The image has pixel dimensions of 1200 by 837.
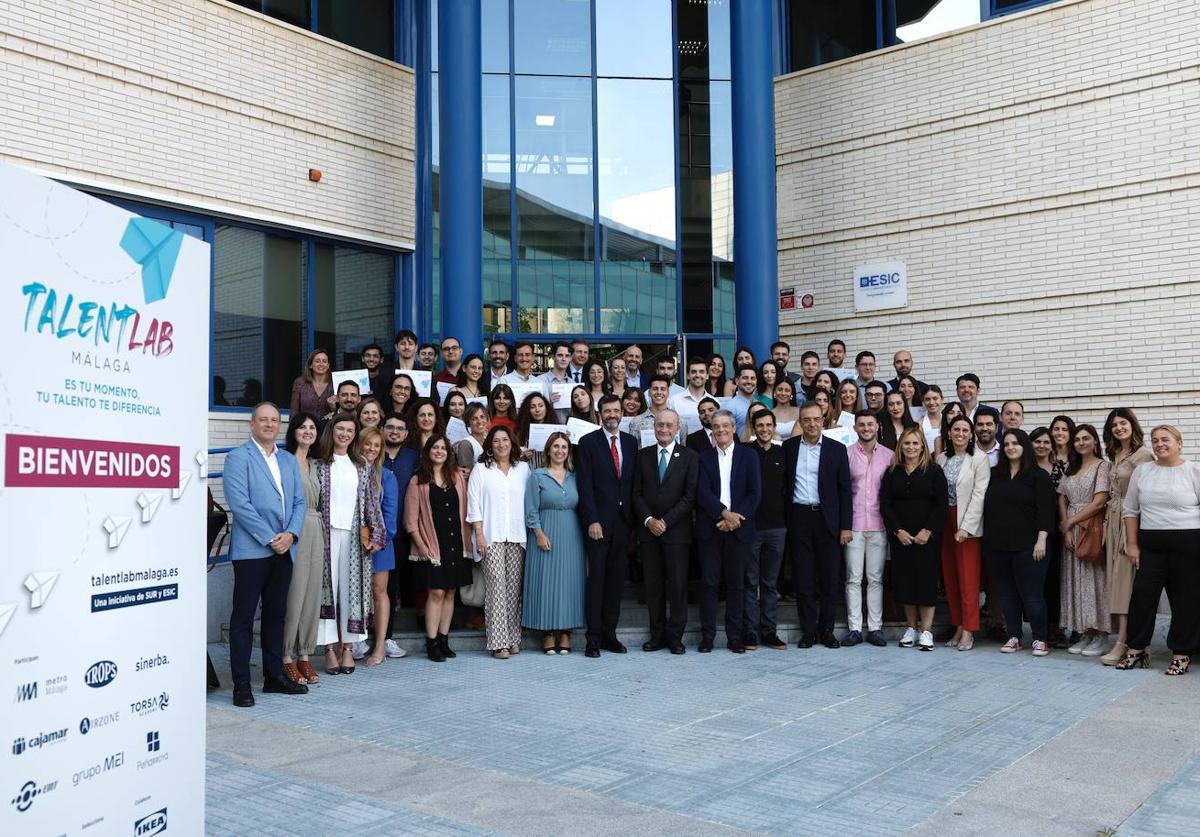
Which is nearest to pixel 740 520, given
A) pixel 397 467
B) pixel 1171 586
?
pixel 397 467

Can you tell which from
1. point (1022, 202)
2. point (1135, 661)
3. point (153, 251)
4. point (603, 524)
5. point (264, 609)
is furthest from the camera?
point (1022, 202)

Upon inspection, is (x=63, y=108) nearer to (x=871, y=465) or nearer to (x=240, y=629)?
(x=240, y=629)

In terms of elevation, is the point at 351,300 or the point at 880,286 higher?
the point at 880,286

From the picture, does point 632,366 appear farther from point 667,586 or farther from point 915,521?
point 915,521

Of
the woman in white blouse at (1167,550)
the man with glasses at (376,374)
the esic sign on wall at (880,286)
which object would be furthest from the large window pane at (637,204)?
the woman in white blouse at (1167,550)

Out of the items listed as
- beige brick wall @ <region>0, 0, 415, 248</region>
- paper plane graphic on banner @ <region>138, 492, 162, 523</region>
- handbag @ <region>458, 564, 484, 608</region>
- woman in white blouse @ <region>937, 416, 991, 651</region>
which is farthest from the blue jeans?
paper plane graphic on banner @ <region>138, 492, 162, 523</region>

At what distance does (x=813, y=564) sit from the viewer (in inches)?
350

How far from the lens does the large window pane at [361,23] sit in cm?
1191

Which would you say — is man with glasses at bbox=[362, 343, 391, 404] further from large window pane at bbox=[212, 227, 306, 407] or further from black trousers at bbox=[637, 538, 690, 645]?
black trousers at bbox=[637, 538, 690, 645]

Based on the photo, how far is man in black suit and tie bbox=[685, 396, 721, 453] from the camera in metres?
8.98

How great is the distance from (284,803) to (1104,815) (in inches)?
141

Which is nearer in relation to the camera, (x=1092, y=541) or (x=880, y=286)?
(x=1092, y=541)

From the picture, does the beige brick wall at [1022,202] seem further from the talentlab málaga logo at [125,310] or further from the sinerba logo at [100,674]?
the sinerba logo at [100,674]

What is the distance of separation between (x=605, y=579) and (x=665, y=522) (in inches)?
28.2
